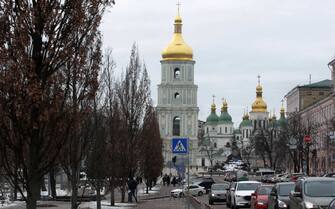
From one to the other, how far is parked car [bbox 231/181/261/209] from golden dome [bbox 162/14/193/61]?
123 m

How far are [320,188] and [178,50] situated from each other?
14059 centimetres

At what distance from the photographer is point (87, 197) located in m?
50.5

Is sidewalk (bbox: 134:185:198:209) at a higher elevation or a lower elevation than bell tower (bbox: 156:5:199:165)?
lower

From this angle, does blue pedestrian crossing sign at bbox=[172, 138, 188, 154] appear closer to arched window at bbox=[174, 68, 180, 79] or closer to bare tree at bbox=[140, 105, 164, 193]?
bare tree at bbox=[140, 105, 164, 193]

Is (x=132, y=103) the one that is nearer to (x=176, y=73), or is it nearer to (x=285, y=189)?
(x=285, y=189)

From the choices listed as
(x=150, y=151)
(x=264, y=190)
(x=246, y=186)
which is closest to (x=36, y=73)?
(x=264, y=190)

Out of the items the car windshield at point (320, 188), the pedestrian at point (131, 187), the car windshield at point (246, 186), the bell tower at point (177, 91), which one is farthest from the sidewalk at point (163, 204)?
the bell tower at point (177, 91)

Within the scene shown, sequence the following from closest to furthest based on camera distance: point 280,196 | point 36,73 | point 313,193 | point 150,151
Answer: point 36,73 → point 313,193 → point 280,196 → point 150,151

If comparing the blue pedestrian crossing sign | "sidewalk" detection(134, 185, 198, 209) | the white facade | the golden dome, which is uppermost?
the golden dome

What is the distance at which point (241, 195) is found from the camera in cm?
3800

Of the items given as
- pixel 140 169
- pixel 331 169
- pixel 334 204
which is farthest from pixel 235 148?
pixel 334 204

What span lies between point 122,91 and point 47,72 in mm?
30915

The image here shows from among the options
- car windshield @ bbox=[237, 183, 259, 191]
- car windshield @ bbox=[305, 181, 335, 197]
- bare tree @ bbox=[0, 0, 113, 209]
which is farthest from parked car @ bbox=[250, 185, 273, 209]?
bare tree @ bbox=[0, 0, 113, 209]

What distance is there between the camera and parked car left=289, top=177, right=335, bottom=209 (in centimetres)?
2145
